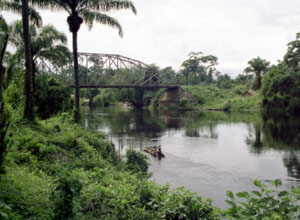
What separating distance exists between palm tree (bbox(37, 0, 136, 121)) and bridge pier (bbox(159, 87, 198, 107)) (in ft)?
206

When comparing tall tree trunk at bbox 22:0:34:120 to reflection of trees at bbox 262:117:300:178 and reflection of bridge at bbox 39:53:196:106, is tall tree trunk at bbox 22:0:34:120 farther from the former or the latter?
reflection of bridge at bbox 39:53:196:106

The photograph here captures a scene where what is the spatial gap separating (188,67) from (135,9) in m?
94.7

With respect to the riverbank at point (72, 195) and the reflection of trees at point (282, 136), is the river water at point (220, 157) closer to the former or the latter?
the reflection of trees at point (282, 136)

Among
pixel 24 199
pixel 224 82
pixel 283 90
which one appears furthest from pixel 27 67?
pixel 224 82

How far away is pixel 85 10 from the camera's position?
21.6 meters

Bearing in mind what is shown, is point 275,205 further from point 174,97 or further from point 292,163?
point 174,97

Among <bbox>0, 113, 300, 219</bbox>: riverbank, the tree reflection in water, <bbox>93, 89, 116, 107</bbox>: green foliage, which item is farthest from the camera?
<bbox>93, 89, 116, 107</bbox>: green foliage

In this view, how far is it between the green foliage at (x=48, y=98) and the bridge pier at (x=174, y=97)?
63.2 metres

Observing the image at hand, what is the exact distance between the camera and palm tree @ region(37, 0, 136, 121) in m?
20.5

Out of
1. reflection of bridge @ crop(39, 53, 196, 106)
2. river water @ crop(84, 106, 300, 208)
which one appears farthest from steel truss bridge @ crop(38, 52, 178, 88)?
river water @ crop(84, 106, 300, 208)

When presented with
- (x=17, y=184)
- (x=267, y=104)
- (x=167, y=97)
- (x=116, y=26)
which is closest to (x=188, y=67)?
(x=167, y=97)

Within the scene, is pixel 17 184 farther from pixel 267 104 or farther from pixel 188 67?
pixel 188 67

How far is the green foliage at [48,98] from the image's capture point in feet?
69.7

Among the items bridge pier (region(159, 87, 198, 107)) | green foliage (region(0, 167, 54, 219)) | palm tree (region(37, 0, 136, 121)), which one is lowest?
green foliage (region(0, 167, 54, 219))
